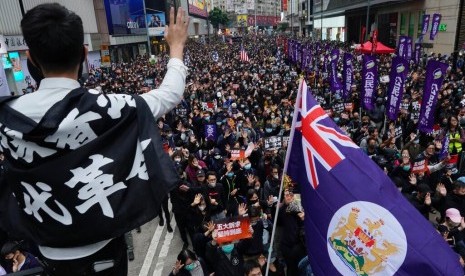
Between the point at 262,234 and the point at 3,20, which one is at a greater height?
the point at 3,20

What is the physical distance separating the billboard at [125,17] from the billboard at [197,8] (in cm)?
2633

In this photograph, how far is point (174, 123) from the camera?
1280 centimetres

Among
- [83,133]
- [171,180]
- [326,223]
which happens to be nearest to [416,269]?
[326,223]

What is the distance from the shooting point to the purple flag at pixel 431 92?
30.2 ft

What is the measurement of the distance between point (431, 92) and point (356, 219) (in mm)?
8067

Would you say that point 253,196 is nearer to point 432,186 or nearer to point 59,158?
point 432,186

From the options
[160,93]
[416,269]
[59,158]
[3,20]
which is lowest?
[416,269]

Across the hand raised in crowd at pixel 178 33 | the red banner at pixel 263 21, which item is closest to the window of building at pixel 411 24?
the hand raised in crowd at pixel 178 33

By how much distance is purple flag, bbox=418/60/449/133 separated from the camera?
920 cm

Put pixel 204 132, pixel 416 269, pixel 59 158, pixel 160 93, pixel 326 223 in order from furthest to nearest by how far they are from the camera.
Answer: pixel 204 132
pixel 326 223
pixel 416 269
pixel 160 93
pixel 59 158

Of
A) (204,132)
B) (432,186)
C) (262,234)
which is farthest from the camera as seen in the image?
(204,132)

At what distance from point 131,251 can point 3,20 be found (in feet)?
72.3

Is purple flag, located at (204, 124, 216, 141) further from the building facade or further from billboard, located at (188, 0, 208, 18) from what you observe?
billboard, located at (188, 0, 208, 18)

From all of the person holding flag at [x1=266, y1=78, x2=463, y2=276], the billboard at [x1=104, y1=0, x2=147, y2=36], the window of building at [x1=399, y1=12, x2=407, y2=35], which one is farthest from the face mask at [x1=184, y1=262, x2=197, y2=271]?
the billboard at [x1=104, y1=0, x2=147, y2=36]
